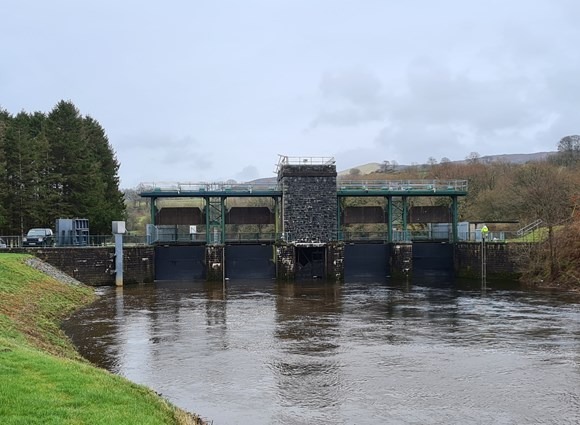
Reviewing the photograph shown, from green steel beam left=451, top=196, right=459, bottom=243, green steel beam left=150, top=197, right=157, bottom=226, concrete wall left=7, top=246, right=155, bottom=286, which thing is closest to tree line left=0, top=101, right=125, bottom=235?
concrete wall left=7, top=246, right=155, bottom=286

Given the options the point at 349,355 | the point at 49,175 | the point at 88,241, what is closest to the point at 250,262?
the point at 88,241

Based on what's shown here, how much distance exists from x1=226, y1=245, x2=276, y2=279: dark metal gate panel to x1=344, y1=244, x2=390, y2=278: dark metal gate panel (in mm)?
6454

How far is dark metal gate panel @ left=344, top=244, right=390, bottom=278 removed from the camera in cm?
4950

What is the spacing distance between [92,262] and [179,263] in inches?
292

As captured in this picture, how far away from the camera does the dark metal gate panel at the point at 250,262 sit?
48375mm

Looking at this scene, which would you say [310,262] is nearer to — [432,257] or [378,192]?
[378,192]

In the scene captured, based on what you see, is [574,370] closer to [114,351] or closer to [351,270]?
[114,351]

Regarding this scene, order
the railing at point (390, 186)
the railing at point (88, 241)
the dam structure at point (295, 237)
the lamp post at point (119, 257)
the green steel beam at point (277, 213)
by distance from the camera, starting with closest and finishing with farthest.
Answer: the lamp post at point (119, 257) < the railing at point (88, 241) < the dam structure at point (295, 237) < the railing at point (390, 186) < the green steel beam at point (277, 213)

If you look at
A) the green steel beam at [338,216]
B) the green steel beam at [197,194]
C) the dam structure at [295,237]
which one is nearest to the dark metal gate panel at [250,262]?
the dam structure at [295,237]

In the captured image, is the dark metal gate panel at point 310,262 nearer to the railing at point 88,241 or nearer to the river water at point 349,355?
the river water at point 349,355

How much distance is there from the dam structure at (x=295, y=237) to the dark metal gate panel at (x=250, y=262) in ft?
0.27

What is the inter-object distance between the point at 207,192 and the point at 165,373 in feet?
104

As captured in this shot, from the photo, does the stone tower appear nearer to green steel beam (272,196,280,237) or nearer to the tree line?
green steel beam (272,196,280,237)

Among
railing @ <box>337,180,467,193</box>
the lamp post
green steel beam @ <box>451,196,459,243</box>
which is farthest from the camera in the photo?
green steel beam @ <box>451,196,459,243</box>
